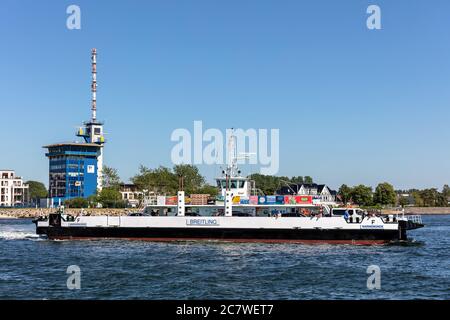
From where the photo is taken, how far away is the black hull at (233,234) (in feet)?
163

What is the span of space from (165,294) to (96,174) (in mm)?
153414

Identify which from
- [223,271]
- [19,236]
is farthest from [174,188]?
[223,271]

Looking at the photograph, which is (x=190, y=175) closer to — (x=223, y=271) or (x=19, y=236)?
(x=19, y=236)

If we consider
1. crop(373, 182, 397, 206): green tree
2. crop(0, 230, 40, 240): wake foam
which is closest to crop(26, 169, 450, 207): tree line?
crop(373, 182, 397, 206): green tree

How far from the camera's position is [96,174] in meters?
174

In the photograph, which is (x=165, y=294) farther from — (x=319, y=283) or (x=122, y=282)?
(x=319, y=283)

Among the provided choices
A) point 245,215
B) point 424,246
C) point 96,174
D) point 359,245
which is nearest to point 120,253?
point 245,215

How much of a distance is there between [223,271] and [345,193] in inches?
5478

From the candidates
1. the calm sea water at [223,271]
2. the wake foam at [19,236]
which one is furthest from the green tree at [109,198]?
the calm sea water at [223,271]

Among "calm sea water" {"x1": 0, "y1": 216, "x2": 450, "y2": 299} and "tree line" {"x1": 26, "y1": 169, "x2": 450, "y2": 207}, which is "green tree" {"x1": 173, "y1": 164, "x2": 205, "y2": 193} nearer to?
"tree line" {"x1": 26, "y1": 169, "x2": 450, "y2": 207}

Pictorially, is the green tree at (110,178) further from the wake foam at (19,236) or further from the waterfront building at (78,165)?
the wake foam at (19,236)

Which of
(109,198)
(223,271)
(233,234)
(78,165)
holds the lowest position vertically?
(223,271)

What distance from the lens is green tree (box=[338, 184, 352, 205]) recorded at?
16200 centimetres

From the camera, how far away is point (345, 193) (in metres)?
166
